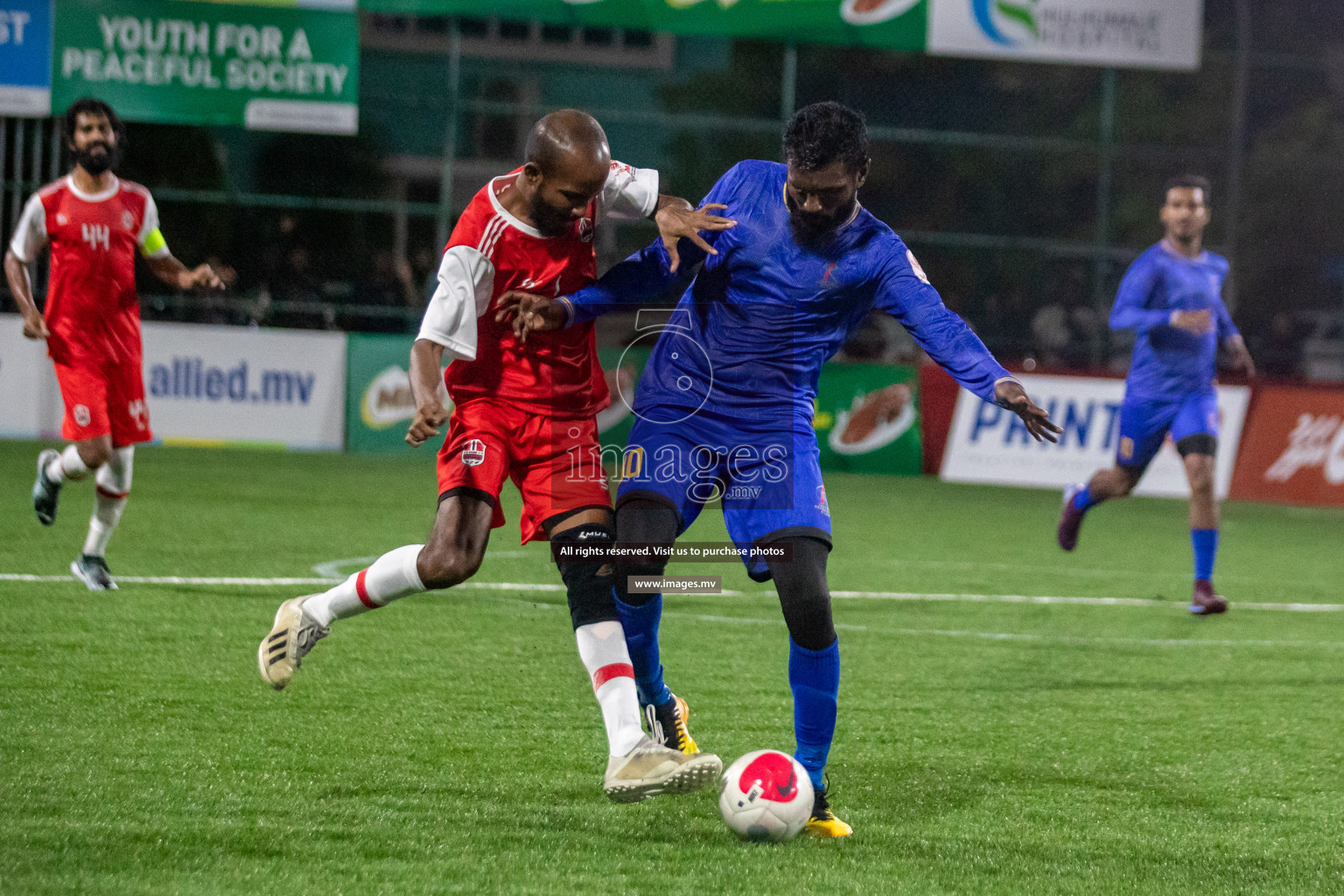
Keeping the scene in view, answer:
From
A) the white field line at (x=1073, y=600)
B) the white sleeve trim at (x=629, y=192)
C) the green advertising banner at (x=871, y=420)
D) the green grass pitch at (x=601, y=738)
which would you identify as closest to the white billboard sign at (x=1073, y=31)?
the green advertising banner at (x=871, y=420)

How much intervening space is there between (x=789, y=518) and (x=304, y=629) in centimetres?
152

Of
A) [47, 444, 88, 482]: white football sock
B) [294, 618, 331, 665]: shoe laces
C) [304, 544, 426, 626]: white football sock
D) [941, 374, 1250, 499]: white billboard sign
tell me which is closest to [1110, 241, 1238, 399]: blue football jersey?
[304, 544, 426, 626]: white football sock

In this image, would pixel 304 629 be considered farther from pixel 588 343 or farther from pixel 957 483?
pixel 957 483

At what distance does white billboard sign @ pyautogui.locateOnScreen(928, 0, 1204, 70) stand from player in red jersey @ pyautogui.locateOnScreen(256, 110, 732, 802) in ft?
43.5

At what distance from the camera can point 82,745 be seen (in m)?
4.67

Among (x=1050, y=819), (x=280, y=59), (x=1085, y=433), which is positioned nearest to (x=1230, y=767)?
(x=1050, y=819)

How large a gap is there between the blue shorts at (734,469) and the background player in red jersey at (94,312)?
3765 millimetres

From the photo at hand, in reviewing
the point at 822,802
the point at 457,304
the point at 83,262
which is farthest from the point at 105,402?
the point at 822,802

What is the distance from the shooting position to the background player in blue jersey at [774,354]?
4.25m

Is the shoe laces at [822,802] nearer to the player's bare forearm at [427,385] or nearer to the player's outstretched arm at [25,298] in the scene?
the player's bare forearm at [427,385]

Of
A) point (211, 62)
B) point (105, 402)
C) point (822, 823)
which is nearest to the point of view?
point (822, 823)

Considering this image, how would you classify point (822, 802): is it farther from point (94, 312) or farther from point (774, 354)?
point (94, 312)

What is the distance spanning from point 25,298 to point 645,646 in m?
4.35

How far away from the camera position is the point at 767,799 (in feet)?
13.3
